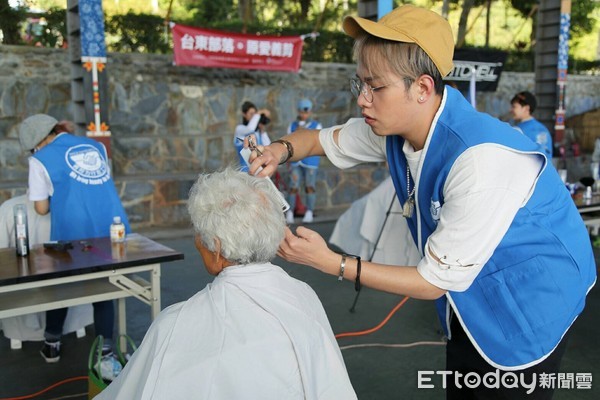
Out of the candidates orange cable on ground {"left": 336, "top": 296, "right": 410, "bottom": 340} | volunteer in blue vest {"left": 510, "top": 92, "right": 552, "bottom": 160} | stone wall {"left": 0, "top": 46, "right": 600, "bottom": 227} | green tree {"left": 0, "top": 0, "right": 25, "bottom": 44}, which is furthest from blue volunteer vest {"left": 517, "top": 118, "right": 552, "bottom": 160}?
green tree {"left": 0, "top": 0, "right": 25, "bottom": 44}

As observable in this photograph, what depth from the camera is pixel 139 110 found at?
789cm

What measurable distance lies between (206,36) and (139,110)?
143 centimetres

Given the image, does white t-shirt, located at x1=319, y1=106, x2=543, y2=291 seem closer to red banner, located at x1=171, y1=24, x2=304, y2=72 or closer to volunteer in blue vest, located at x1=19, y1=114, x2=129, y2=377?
volunteer in blue vest, located at x1=19, y1=114, x2=129, y2=377

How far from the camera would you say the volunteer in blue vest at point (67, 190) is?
2998 mm

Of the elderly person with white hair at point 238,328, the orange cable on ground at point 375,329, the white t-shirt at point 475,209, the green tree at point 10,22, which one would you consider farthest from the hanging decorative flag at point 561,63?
the elderly person with white hair at point 238,328

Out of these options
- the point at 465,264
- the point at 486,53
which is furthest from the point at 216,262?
the point at 486,53

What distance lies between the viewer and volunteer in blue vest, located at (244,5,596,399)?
4.12ft

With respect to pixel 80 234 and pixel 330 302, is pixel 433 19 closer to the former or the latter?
pixel 80 234

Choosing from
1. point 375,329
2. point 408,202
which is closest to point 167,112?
point 375,329

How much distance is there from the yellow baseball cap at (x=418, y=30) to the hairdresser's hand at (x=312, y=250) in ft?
1.57

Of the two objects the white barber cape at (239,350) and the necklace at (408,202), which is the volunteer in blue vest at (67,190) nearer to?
the white barber cape at (239,350)

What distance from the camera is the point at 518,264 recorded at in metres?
1.37

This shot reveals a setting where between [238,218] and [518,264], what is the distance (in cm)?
69

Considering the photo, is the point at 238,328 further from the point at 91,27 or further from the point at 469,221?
the point at 91,27
